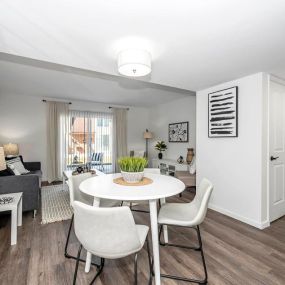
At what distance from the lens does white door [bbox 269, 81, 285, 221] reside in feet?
8.55

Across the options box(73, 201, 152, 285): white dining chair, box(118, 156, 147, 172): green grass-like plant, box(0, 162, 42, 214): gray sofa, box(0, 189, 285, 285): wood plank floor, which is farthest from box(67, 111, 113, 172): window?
box(73, 201, 152, 285): white dining chair

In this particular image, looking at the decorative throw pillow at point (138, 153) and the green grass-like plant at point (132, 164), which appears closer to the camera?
the green grass-like plant at point (132, 164)

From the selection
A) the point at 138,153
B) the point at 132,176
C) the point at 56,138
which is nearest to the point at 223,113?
the point at 132,176

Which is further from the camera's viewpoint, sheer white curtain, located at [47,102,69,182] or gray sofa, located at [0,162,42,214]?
sheer white curtain, located at [47,102,69,182]

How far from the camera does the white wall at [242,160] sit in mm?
2455

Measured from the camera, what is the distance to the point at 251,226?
2506 mm

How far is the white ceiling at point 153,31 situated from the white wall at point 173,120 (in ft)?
8.21

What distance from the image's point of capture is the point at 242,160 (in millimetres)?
2652

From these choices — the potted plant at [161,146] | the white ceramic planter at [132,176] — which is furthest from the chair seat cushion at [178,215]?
the potted plant at [161,146]

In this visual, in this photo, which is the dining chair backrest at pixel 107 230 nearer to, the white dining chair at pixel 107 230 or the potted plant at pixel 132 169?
the white dining chair at pixel 107 230

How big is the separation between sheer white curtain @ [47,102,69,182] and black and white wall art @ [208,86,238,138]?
3834 mm

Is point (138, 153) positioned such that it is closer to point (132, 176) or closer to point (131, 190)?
point (132, 176)

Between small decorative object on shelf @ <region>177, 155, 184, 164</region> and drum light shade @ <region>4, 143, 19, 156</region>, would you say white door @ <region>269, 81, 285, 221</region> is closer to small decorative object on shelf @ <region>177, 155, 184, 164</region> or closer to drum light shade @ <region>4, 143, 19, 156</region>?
small decorative object on shelf @ <region>177, 155, 184, 164</region>

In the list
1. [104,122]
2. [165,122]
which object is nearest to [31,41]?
[104,122]
